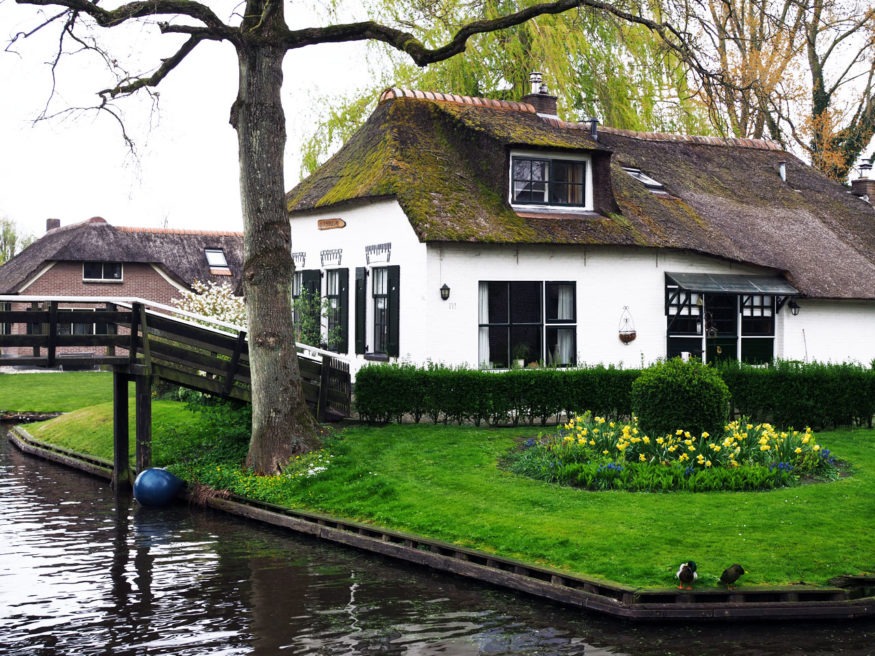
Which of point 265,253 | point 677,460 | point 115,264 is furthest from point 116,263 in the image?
point 677,460

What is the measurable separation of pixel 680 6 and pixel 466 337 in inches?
317

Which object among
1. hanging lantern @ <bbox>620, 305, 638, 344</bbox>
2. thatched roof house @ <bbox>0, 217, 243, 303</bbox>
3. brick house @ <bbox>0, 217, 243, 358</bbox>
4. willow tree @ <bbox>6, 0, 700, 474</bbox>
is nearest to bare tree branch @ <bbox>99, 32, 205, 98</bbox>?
willow tree @ <bbox>6, 0, 700, 474</bbox>

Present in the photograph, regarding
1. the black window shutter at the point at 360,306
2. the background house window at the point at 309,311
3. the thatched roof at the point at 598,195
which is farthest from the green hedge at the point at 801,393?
the background house window at the point at 309,311

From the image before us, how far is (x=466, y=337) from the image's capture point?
21812 millimetres

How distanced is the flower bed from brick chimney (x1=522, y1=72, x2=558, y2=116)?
39.4 feet

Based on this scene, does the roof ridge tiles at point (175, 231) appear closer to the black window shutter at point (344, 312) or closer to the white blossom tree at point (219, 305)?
the white blossom tree at point (219, 305)

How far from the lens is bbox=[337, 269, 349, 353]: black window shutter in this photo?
80.7 ft

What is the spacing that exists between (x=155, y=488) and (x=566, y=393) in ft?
25.6

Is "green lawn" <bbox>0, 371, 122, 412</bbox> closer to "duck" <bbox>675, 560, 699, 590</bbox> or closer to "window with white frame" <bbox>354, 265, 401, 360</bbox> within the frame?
"window with white frame" <bbox>354, 265, 401, 360</bbox>

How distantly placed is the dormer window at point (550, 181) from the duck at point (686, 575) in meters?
13.4

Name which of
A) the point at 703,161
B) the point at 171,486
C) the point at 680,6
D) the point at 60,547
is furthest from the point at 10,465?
the point at 703,161

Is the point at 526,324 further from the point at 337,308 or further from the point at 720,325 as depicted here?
the point at 720,325

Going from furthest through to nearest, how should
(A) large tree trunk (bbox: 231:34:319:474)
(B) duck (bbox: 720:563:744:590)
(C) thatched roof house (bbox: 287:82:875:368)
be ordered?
(C) thatched roof house (bbox: 287:82:875:368), (A) large tree trunk (bbox: 231:34:319:474), (B) duck (bbox: 720:563:744:590)

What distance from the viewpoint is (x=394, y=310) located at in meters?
22.3
